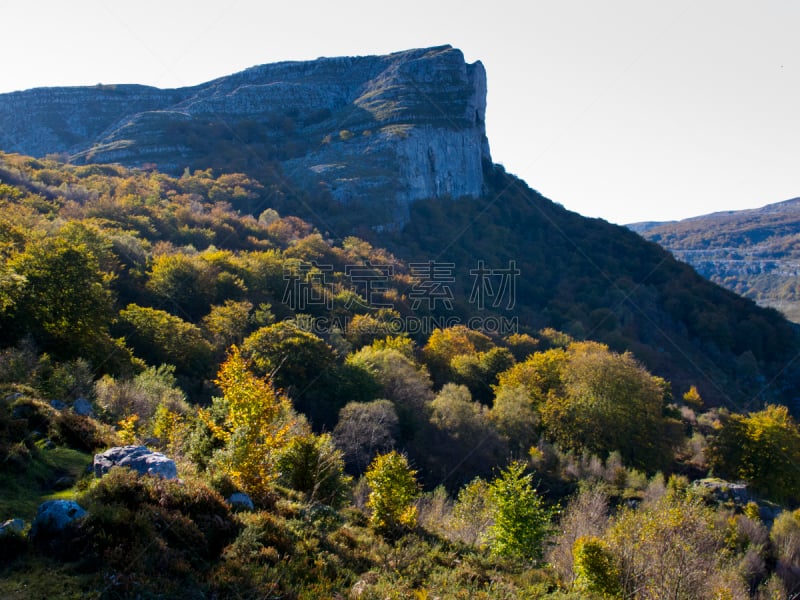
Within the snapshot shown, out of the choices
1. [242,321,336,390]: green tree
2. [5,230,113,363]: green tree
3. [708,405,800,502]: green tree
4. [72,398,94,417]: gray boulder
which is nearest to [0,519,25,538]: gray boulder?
[72,398,94,417]: gray boulder

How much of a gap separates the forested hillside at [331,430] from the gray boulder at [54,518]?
0.10m

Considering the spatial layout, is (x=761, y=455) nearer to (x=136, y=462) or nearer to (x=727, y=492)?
(x=727, y=492)

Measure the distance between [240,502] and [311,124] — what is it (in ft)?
340

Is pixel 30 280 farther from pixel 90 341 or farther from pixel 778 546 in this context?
pixel 778 546

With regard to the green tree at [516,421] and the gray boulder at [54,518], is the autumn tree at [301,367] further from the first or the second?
the gray boulder at [54,518]

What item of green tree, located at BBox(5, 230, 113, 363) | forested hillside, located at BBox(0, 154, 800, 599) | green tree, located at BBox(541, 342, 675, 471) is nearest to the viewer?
forested hillside, located at BBox(0, 154, 800, 599)

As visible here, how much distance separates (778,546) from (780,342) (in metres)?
Result: 65.5

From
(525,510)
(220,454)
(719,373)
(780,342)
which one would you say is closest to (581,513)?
(525,510)

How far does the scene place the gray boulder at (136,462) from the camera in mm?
9117

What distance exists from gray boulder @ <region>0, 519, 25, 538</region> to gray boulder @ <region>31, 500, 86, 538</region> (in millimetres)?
159

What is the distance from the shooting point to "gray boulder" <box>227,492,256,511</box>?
952 centimetres

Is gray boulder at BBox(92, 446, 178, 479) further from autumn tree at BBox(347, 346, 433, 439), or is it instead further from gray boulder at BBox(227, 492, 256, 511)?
autumn tree at BBox(347, 346, 433, 439)

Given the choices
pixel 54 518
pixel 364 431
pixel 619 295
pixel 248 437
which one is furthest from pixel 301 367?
pixel 619 295

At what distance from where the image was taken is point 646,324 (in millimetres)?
72625
